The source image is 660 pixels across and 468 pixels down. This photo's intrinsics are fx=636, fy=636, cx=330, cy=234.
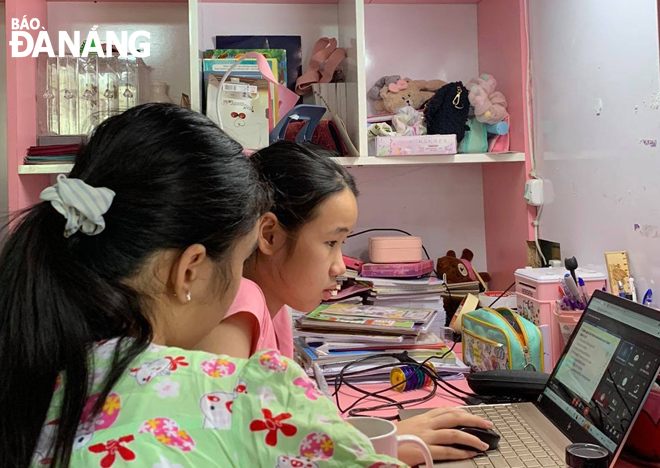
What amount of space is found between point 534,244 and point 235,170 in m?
1.19

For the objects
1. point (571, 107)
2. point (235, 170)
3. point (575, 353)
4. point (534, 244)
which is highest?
point (571, 107)

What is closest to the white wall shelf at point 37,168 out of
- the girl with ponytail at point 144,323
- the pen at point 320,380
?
the pen at point 320,380

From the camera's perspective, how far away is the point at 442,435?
89 cm

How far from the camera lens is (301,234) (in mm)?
1135

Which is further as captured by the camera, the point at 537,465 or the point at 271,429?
the point at 537,465

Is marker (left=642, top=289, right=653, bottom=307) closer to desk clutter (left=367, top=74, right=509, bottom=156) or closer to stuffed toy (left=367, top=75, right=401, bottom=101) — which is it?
desk clutter (left=367, top=74, right=509, bottom=156)

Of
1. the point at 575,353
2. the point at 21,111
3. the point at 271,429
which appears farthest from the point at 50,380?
the point at 21,111

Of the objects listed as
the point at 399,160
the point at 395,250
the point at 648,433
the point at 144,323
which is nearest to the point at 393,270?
the point at 395,250

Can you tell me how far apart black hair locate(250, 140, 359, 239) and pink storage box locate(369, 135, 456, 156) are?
1.51 feet

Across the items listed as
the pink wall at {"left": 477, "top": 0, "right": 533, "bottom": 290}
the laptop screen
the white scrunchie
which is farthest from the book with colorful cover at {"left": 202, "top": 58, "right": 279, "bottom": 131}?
the white scrunchie

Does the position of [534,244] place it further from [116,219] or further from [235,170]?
[116,219]

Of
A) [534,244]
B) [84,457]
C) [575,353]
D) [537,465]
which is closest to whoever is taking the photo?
[84,457]

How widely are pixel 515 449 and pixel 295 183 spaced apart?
1.84ft

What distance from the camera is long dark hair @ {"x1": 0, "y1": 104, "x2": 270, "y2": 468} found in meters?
0.52
